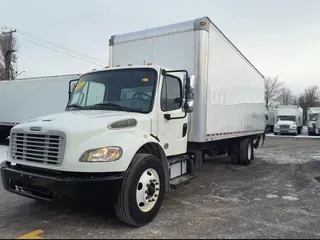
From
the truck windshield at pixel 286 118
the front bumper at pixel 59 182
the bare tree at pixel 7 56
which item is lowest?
the front bumper at pixel 59 182

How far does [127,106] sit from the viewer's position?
194 inches

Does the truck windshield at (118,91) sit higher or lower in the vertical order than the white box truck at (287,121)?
higher

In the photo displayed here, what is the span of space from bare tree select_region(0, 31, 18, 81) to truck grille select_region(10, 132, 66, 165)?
1411 inches

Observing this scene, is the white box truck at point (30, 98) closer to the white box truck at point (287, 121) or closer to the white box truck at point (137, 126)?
the white box truck at point (137, 126)

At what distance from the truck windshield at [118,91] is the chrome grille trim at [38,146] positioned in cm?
116

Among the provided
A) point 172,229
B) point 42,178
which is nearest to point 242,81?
point 172,229

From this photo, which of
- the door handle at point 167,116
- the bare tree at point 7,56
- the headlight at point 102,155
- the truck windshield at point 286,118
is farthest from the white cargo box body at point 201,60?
the bare tree at point 7,56

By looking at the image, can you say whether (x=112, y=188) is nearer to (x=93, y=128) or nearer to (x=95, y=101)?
(x=93, y=128)

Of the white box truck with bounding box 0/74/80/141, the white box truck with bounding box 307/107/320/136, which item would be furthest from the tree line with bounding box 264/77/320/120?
the white box truck with bounding box 0/74/80/141

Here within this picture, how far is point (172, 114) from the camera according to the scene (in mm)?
5371

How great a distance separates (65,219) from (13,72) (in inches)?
1496

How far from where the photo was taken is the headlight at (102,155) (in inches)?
152

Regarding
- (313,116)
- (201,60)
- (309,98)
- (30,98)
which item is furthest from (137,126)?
(309,98)

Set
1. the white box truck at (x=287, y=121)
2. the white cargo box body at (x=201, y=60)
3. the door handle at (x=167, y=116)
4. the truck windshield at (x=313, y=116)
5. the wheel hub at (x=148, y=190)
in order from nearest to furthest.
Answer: the wheel hub at (x=148, y=190) → the door handle at (x=167, y=116) → the white cargo box body at (x=201, y=60) → the white box truck at (x=287, y=121) → the truck windshield at (x=313, y=116)
